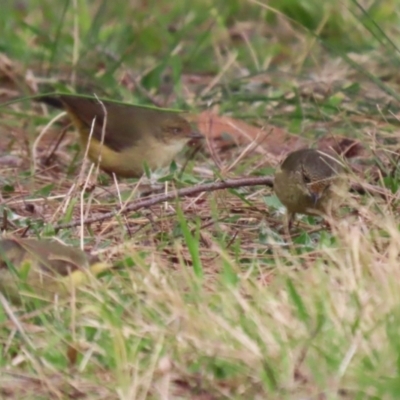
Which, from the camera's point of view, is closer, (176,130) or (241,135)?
(241,135)

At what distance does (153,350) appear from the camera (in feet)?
11.1

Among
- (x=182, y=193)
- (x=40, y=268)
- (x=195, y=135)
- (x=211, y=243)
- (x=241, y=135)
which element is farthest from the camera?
(x=195, y=135)

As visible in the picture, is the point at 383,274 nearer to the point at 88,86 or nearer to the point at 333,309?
the point at 333,309

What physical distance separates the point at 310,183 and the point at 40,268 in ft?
4.98

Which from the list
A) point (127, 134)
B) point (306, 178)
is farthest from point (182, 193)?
point (127, 134)

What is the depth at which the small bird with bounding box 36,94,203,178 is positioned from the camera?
6.92 meters

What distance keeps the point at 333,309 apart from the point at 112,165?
11.8ft

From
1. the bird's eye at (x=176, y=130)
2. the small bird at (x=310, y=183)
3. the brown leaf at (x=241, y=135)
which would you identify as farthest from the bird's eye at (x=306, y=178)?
the bird's eye at (x=176, y=130)

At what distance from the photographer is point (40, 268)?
159 inches

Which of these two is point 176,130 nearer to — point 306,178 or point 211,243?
point 306,178

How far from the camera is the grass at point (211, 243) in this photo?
3.22m

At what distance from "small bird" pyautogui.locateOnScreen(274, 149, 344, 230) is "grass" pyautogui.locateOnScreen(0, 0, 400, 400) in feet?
0.41

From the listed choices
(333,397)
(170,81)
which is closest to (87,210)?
(333,397)

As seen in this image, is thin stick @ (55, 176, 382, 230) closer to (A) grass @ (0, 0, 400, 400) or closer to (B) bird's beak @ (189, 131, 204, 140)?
(A) grass @ (0, 0, 400, 400)
